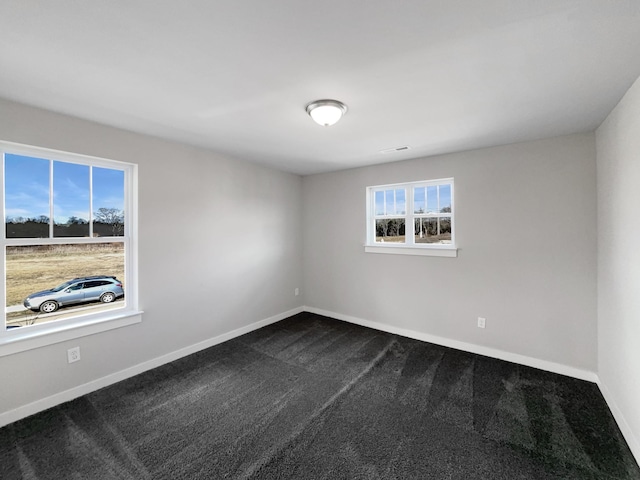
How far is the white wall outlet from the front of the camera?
2.35 metres

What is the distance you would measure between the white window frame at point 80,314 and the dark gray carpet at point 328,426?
0.56 meters

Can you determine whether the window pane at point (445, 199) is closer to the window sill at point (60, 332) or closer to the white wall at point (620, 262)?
the white wall at point (620, 262)

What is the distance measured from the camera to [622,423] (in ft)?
6.54

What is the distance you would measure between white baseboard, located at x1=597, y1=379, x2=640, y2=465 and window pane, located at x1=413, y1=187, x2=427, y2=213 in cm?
240

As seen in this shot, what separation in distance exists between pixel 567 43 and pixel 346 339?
3.33 metres

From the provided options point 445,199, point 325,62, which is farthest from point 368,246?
point 325,62

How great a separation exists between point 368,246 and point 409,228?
628mm

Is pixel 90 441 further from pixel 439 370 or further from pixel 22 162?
pixel 439 370

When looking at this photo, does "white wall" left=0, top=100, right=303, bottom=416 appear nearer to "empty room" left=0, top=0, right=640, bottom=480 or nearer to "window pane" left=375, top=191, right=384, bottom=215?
"empty room" left=0, top=0, right=640, bottom=480

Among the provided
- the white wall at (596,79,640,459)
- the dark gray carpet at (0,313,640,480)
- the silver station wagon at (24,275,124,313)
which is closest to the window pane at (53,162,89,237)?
the silver station wagon at (24,275,124,313)

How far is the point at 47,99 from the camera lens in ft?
6.70

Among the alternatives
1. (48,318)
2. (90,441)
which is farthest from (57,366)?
(90,441)

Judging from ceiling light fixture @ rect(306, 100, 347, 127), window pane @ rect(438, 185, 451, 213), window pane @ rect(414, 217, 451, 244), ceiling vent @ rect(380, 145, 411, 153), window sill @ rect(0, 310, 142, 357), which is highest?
ceiling vent @ rect(380, 145, 411, 153)

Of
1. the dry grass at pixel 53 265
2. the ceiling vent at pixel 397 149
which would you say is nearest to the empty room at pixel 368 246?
the dry grass at pixel 53 265
